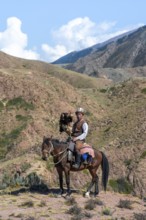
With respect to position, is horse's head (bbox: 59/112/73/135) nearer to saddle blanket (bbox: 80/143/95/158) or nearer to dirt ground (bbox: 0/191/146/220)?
saddle blanket (bbox: 80/143/95/158)

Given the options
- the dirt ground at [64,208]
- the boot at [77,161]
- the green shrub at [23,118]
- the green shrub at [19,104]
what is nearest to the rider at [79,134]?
the boot at [77,161]

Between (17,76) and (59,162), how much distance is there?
3694 cm

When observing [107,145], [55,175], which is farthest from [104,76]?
[55,175]

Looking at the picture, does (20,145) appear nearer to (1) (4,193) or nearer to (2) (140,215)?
(1) (4,193)

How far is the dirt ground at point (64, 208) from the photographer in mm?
15984

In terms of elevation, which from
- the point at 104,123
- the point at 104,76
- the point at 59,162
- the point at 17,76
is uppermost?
the point at 104,76

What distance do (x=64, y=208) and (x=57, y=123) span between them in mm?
30581

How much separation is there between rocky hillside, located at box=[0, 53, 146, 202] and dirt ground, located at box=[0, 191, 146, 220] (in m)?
4.16

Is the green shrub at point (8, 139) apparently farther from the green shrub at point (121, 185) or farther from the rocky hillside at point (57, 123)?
the green shrub at point (121, 185)

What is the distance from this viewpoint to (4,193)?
20734mm

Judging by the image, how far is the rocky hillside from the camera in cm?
2930

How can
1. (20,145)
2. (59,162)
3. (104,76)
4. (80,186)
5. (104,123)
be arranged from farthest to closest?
(104,76) → (104,123) → (20,145) → (80,186) → (59,162)

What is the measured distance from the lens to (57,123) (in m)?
47.8

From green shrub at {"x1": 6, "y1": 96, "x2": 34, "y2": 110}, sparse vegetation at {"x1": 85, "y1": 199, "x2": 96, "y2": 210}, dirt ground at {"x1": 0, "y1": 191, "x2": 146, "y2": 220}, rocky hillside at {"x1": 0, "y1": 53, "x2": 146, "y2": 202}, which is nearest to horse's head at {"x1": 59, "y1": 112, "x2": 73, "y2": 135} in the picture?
dirt ground at {"x1": 0, "y1": 191, "x2": 146, "y2": 220}
